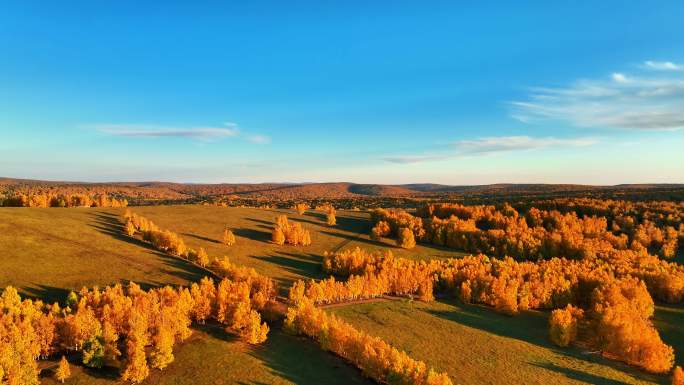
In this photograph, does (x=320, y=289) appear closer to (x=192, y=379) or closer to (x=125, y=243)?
(x=192, y=379)

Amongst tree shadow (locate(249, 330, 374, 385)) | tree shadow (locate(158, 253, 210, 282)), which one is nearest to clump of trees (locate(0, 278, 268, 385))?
tree shadow (locate(249, 330, 374, 385))

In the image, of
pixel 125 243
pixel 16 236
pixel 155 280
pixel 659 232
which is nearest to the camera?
pixel 155 280

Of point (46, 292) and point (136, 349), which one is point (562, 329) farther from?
point (46, 292)

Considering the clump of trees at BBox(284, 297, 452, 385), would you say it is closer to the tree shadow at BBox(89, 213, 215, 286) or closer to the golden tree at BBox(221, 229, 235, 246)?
the tree shadow at BBox(89, 213, 215, 286)

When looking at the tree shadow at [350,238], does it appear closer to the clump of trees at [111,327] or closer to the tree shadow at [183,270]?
the tree shadow at [183,270]

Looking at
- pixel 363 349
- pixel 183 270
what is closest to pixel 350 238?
pixel 183 270

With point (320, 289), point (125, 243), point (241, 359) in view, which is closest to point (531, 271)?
point (320, 289)

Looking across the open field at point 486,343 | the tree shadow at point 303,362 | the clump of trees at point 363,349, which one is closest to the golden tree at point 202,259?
the clump of trees at point 363,349
